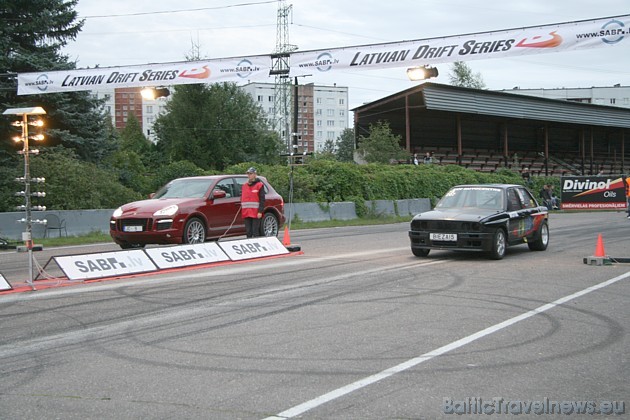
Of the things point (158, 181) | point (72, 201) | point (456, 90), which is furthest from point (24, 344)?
point (456, 90)

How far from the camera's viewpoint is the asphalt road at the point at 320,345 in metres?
4.80

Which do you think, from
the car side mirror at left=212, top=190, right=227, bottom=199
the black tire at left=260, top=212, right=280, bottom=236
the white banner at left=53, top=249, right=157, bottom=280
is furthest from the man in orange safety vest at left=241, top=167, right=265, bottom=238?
the white banner at left=53, top=249, right=157, bottom=280

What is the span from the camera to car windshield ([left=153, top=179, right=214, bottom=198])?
1548 cm

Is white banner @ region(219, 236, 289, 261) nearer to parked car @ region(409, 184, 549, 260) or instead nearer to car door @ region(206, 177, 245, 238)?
car door @ region(206, 177, 245, 238)

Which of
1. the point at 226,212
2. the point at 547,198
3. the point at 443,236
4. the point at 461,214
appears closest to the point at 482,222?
the point at 461,214

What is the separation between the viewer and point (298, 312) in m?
8.05

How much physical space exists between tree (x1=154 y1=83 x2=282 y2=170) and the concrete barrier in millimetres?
28451

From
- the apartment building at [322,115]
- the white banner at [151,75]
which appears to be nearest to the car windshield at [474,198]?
the white banner at [151,75]

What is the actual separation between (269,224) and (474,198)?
5394 millimetres

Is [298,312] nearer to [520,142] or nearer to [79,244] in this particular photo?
[79,244]

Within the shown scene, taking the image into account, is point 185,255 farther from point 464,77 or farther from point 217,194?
point 464,77

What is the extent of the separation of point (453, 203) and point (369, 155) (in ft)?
98.0

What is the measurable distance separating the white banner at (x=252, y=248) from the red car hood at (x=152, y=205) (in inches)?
69.5

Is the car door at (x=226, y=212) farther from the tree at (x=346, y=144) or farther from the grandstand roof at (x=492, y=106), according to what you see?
the tree at (x=346, y=144)
